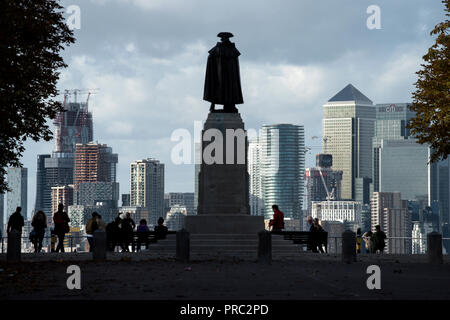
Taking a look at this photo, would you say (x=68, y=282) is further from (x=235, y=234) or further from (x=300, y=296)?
(x=235, y=234)

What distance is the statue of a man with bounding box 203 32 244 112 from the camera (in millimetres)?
43844

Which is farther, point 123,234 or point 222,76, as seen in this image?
point 222,76

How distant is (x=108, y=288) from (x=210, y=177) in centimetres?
2131

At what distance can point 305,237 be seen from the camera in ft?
145

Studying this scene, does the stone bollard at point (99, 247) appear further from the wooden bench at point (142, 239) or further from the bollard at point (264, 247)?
the wooden bench at point (142, 239)

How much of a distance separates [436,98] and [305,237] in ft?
A: 32.8

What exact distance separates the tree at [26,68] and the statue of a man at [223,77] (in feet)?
30.7

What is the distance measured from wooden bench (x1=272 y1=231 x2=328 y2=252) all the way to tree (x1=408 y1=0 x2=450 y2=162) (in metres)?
6.44

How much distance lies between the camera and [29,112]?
33.1 meters

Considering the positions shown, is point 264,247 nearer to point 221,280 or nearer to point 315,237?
point 221,280

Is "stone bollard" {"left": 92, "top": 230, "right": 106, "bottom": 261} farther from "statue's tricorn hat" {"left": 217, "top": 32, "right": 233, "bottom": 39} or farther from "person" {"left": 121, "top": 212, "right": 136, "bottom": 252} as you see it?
"statue's tricorn hat" {"left": 217, "top": 32, "right": 233, "bottom": 39}

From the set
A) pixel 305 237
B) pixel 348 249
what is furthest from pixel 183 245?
pixel 305 237
